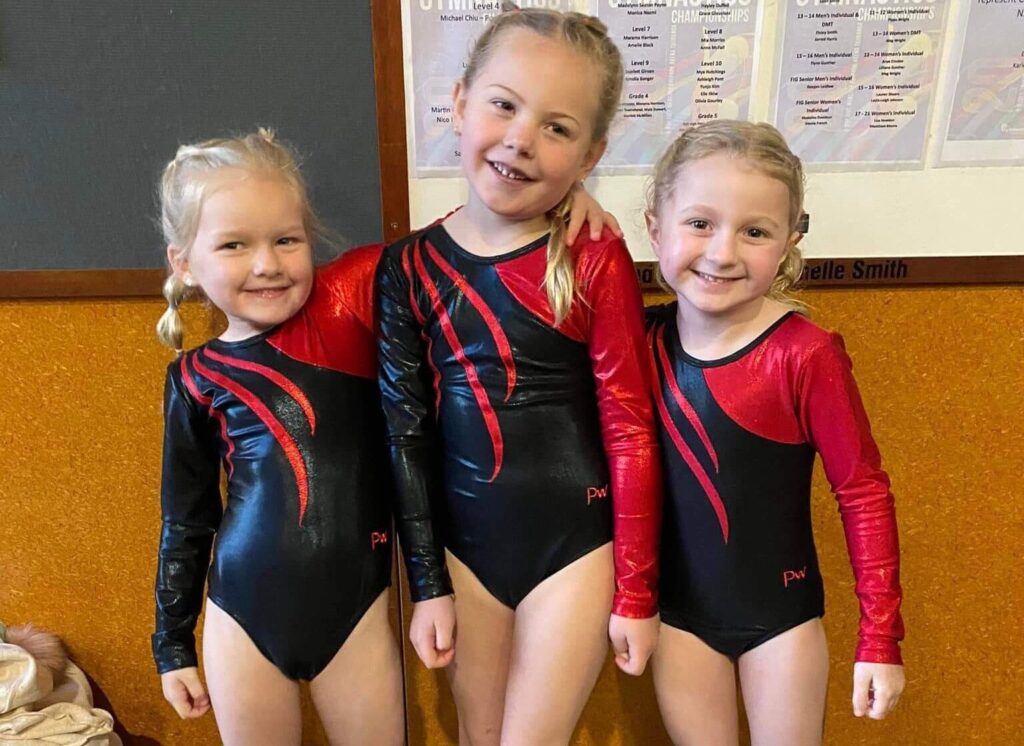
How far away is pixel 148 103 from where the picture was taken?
47.5 inches

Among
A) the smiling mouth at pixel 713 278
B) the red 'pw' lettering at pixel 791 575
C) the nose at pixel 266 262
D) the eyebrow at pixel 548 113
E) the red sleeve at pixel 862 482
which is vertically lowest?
Result: the red 'pw' lettering at pixel 791 575

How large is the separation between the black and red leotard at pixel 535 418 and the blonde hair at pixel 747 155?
0.12 m

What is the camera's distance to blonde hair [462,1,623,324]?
972 mm

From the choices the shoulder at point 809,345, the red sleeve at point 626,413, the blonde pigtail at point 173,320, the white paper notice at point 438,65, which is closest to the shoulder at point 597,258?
the red sleeve at point 626,413

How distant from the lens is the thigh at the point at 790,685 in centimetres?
104

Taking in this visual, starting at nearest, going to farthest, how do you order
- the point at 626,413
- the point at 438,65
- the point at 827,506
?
the point at 626,413
the point at 438,65
the point at 827,506

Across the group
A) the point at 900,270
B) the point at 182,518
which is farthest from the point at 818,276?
the point at 182,518

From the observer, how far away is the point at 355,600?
107 centimetres

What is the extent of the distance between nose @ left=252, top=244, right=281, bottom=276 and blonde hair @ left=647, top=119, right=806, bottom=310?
1.73 ft

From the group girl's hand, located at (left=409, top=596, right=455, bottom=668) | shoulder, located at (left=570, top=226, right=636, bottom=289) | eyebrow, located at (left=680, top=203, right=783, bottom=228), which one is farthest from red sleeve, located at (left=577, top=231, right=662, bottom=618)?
girl's hand, located at (left=409, top=596, right=455, bottom=668)

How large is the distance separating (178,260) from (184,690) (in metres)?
0.63

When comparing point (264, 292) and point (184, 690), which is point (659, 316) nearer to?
point (264, 292)

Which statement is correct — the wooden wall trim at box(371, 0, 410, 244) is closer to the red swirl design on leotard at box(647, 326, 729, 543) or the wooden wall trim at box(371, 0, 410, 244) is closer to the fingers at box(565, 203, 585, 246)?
the fingers at box(565, 203, 585, 246)

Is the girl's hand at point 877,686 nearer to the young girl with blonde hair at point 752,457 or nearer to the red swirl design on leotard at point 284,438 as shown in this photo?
the young girl with blonde hair at point 752,457
